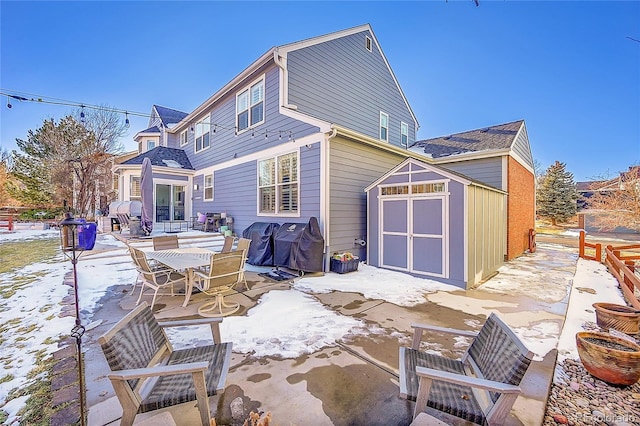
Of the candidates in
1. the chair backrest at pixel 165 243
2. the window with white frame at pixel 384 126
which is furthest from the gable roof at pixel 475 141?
the chair backrest at pixel 165 243

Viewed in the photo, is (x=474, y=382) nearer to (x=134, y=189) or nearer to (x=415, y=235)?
(x=415, y=235)

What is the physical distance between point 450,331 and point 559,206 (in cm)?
2787

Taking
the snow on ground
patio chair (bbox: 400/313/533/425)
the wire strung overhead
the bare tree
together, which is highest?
the wire strung overhead

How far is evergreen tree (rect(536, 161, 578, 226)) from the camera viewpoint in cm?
2257

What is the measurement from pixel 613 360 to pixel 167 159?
14934 mm

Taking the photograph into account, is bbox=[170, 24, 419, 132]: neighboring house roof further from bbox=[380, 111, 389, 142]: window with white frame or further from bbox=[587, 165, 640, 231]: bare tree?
bbox=[587, 165, 640, 231]: bare tree

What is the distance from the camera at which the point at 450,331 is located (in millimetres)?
2291

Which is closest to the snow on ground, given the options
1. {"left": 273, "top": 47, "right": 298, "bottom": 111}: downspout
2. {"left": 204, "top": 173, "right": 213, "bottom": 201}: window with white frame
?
{"left": 273, "top": 47, "right": 298, "bottom": 111}: downspout

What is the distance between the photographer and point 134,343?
1933mm

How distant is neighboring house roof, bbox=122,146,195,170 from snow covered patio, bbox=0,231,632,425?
6119mm

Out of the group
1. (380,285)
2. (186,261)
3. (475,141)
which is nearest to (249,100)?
(186,261)

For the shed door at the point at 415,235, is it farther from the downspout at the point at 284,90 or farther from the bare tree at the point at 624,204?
the bare tree at the point at 624,204

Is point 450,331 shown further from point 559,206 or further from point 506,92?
point 559,206

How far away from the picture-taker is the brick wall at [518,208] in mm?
9336
